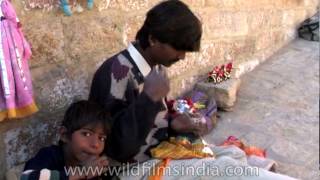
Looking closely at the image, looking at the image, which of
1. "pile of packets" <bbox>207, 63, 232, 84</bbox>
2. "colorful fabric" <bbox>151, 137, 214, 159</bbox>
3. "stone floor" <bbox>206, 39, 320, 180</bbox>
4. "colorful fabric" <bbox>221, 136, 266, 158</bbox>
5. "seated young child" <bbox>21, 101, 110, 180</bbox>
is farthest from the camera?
"pile of packets" <bbox>207, 63, 232, 84</bbox>

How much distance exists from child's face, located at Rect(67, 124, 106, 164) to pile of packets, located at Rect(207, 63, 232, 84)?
7.27ft

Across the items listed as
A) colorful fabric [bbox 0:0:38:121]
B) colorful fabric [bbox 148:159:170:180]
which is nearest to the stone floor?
colorful fabric [bbox 148:159:170:180]

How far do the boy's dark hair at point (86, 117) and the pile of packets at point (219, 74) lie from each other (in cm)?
219

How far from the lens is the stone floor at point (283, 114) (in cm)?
346

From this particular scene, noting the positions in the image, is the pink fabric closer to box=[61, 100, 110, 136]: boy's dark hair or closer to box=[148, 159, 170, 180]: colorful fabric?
box=[61, 100, 110, 136]: boy's dark hair

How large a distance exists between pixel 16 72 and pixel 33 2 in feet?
1.34

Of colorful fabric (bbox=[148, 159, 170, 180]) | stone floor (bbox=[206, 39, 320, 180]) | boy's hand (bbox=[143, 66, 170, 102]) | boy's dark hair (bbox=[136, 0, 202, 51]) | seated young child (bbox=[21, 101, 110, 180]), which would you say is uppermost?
boy's dark hair (bbox=[136, 0, 202, 51])

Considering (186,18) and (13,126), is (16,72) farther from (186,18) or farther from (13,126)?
(186,18)

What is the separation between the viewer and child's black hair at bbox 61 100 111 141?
204 centimetres

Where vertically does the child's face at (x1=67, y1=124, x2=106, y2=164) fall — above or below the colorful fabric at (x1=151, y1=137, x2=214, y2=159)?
above

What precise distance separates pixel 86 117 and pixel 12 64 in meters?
0.43

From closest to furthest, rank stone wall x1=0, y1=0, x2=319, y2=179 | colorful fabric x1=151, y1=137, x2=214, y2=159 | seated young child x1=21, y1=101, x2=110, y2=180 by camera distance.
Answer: seated young child x1=21, y1=101, x2=110, y2=180 < colorful fabric x1=151, y1=137, x2=214, y2=159 < stone wall x1=0, y1=0, x2=319, y2=179

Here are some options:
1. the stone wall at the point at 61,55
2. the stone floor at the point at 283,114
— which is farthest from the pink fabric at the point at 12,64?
the stone floor at the point at 283,114

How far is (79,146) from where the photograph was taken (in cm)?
204
